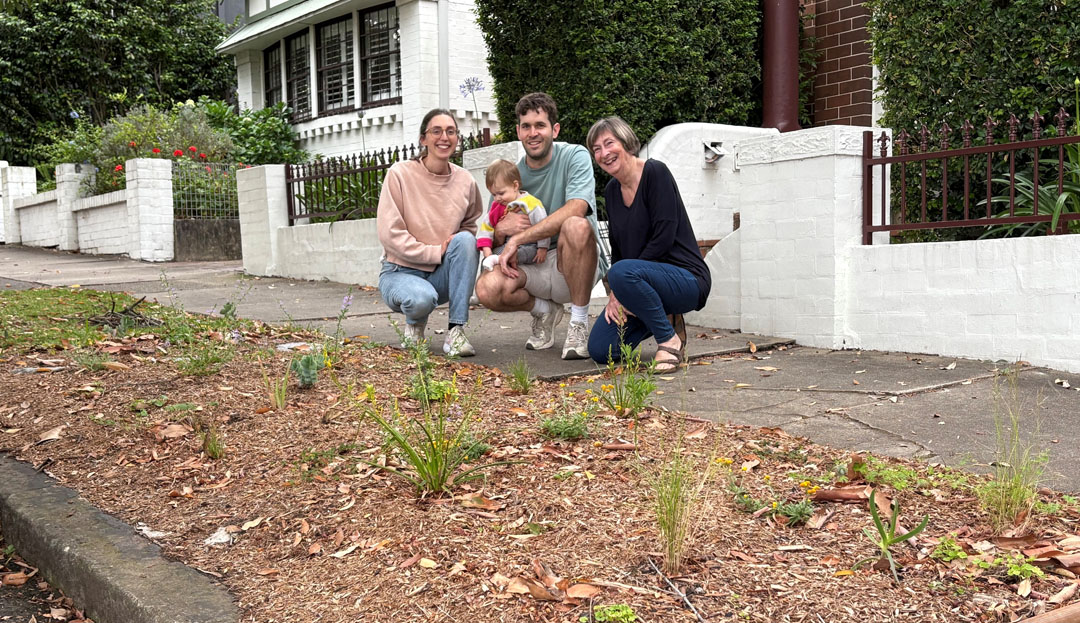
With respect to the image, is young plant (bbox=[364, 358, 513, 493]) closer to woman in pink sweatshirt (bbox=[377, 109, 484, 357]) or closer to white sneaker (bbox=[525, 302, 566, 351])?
woman in pink sweatshirt (bbox=[377, 109, 484, 357])

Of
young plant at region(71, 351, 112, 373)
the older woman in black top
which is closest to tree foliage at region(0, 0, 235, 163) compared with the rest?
young plant at region(71, 351, 112, 373)

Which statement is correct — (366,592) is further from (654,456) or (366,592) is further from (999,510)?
(999,510)

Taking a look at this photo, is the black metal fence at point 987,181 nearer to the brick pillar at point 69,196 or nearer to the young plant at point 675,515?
the young plant at point 675,515

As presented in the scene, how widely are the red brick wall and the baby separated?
5.41 metres

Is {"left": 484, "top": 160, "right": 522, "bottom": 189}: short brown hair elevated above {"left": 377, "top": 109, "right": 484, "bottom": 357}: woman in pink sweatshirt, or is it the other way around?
{"left": 484, "top": 160, "right": 522, "bottom": 189}: short brown hair

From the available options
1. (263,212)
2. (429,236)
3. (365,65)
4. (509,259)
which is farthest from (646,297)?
(365,65)

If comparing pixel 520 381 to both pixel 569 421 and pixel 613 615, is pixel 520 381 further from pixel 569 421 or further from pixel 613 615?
pixel 613 615

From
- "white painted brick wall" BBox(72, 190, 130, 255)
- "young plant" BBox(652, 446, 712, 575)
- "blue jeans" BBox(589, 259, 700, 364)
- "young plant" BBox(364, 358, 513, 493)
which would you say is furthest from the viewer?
"white painted brick wall" BBox(72, 190, 130, 255)

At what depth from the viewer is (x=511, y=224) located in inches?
224

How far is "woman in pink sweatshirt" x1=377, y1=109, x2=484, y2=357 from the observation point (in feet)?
18.6

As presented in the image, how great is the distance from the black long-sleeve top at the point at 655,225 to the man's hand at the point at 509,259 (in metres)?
0.56

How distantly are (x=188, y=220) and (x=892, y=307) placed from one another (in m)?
11.4

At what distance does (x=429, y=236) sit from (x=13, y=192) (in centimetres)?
1531

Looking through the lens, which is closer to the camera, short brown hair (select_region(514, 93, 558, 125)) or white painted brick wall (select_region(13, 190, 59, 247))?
short brown hair (select_region(514, 93, 558, 125))
